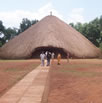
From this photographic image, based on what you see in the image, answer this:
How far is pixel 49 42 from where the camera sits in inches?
1858

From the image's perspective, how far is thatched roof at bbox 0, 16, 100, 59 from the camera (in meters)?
47.3

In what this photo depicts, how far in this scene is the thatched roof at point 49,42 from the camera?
47.3 m

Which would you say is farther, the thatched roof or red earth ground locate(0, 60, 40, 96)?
the thatched roof

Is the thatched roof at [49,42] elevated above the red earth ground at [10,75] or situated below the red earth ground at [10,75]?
above

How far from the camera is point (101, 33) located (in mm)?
61625

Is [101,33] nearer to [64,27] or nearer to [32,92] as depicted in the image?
[64,27]

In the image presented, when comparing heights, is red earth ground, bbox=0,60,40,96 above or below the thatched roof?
below

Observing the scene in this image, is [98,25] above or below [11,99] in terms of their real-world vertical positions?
above

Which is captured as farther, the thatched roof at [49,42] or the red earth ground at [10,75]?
the thatched roof at [49,42]

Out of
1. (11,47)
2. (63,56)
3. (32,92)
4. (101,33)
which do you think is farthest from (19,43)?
(32,92)

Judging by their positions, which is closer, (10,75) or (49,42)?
(10,75)

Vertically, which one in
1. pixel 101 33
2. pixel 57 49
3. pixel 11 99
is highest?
pixel 101 33

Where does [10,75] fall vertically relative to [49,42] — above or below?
below

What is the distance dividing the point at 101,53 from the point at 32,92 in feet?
152
